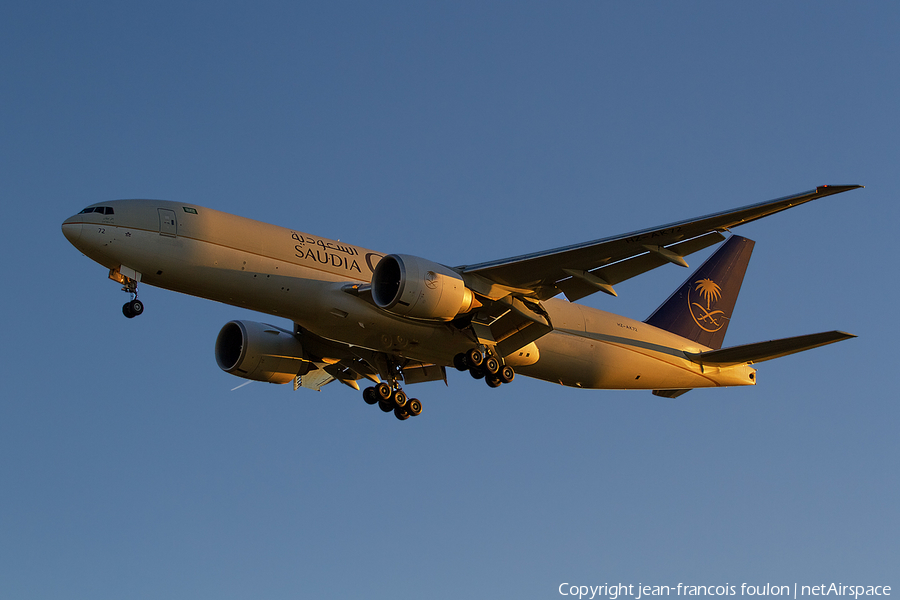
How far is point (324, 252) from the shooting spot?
26859 mm

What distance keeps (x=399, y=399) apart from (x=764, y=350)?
12364 mm

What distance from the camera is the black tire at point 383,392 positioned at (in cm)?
3172

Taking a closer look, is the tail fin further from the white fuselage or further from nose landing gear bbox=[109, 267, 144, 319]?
nose landing gear bbox=[109, 267, 144, 319]

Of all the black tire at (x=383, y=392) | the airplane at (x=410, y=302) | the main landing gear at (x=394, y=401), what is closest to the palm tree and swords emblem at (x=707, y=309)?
the airplane at (x=410, y=302)

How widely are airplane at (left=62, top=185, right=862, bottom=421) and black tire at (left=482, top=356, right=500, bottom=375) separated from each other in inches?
1.4

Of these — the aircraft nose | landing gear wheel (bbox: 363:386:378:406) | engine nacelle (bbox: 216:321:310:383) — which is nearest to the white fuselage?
the aircraft nose

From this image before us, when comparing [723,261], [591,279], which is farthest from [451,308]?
[723,261]

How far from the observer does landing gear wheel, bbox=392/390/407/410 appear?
1249 inches

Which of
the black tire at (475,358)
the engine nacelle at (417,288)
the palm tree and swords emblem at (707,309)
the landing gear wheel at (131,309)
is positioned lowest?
the landing gear wheel at (131,309)

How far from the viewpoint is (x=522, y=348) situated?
2894 centimetres

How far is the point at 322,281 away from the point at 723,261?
59.5 ft

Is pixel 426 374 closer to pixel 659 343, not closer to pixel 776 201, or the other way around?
pixel 659 343

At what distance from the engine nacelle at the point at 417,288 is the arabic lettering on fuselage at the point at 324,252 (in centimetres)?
139

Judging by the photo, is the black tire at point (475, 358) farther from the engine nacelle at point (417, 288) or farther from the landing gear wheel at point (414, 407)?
the landing gear wheel at point (414, 407)
